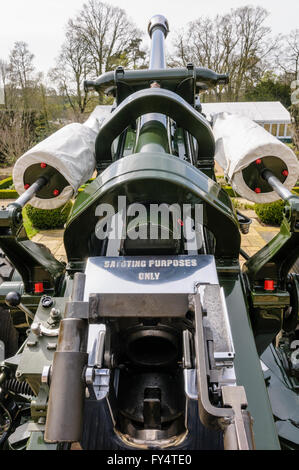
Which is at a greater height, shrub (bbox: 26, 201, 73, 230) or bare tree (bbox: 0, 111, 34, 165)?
bare tree (bbox: 0, 111, 34, 165)

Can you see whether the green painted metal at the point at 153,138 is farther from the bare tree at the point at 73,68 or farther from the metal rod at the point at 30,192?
the bare tree at the point at 73,68

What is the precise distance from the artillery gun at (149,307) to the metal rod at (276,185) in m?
0.02

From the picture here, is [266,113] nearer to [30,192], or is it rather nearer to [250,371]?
[30,192]

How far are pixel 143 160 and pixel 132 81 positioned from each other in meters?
2.09

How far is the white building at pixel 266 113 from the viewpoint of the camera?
2750 cm

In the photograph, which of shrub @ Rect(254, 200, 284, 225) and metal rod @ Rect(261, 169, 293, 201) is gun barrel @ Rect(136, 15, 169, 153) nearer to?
metal rod @ Rect(261, 169, 293, 201)

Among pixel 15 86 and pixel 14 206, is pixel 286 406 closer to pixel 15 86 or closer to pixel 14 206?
pixel 14 206

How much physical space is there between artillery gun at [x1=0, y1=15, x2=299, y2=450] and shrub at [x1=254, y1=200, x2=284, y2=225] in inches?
235

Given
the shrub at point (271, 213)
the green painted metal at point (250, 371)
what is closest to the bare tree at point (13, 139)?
the shrub at point (271, 213)

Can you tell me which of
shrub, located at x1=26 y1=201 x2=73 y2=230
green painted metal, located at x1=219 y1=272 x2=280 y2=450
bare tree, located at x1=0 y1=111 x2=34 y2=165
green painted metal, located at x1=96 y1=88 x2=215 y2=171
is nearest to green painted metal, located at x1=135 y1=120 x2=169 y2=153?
green painted metal, located at x1=96 y1=88 x2=215 y2=171

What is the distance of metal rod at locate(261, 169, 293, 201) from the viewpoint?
259 centimetres

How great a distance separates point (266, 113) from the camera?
28266 millimetres

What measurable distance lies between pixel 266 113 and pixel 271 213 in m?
21.7

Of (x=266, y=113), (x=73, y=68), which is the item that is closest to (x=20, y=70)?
(x=73, y=68)
